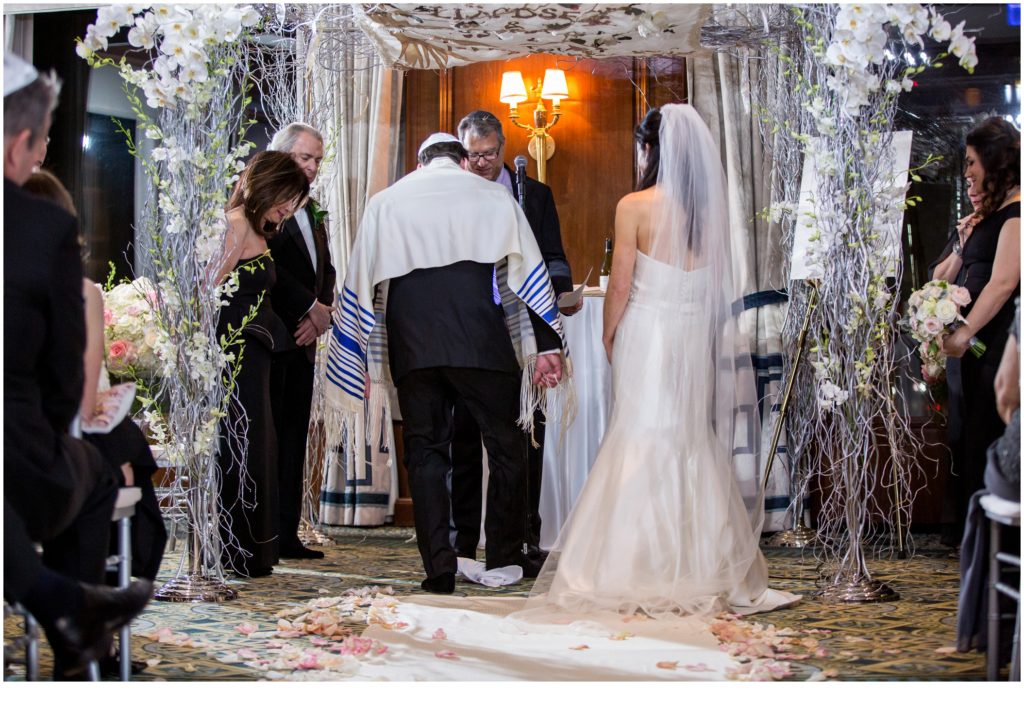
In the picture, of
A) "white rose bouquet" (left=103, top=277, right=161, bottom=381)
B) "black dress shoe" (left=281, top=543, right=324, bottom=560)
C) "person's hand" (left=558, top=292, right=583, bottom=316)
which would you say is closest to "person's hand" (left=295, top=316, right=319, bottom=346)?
"white rose bouquet" (left=103, top=277, right=161, bottom=381)

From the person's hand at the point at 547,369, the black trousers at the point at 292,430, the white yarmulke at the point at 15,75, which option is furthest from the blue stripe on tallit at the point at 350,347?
the white yarmulke at the point at 15,75

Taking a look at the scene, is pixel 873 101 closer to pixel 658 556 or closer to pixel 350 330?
pixel 658 556

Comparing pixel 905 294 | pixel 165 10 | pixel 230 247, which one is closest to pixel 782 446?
pixel 905 294

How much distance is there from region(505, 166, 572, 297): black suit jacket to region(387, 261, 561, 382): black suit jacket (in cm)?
74

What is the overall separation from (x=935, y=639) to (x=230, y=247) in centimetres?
269

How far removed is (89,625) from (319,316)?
2.51 m

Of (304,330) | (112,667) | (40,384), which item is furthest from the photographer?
(304,330)

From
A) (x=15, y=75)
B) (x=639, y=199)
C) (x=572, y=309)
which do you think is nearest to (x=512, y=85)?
(x=572, y=309)

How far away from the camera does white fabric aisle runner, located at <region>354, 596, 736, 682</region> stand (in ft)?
10.2

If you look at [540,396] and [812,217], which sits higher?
[812,217]

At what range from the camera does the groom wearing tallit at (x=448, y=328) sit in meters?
4.34

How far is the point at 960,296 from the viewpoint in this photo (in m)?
4.50

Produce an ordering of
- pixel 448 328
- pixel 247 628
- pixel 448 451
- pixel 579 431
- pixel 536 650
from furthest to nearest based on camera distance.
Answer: pixel 579 431
pixel 448 451
pixel 448 328
pixel 247 628
pixel 536 650

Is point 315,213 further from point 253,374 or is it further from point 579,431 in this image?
Result: point 579,431
